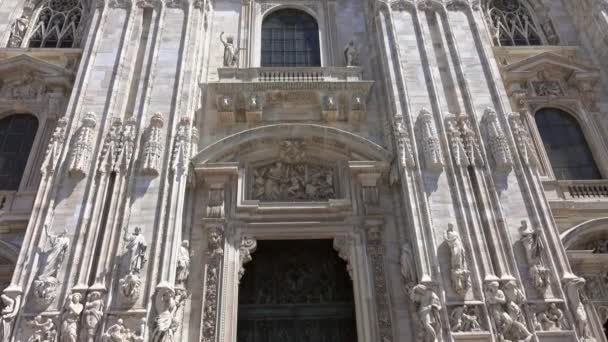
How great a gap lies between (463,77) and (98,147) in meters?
10.3

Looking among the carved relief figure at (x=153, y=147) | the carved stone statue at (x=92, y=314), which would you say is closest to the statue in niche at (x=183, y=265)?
the carved stone statue at (x=92, y=314)

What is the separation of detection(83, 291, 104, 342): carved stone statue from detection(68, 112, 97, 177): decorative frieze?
332 cm

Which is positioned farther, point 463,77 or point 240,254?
point 463,77

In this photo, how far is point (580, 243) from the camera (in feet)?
43.6

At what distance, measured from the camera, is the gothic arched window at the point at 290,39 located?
17188mm

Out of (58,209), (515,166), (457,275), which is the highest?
(515,166)

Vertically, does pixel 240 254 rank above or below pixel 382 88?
below

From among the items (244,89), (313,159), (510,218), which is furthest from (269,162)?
(510,218)

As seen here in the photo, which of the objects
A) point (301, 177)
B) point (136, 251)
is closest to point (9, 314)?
point (136, 251)

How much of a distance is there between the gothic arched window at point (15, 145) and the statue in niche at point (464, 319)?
39.6 ft

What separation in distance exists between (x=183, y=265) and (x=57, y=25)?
11.5 m

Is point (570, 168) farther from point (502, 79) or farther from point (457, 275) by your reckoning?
point (457, 275)

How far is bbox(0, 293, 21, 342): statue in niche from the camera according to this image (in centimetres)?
1037

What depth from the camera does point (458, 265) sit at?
1132cm
